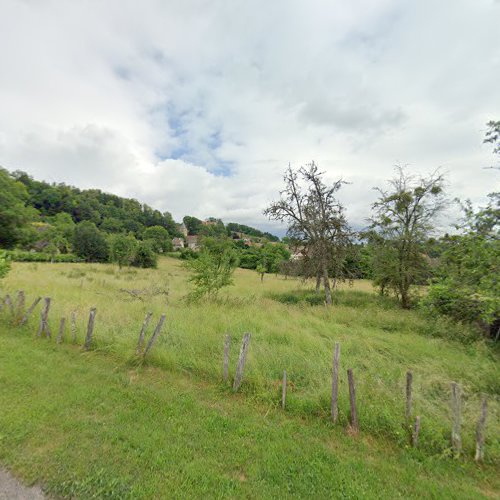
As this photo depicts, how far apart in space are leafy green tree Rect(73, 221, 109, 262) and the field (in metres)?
53.2

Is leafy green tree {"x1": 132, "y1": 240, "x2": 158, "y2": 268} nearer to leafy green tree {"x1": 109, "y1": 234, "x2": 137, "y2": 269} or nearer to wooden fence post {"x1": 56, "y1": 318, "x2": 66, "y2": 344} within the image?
leafy green tree {"x1": 109, "y1": 234, "x2": 137, "y2": 269}

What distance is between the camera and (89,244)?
52.1 meters

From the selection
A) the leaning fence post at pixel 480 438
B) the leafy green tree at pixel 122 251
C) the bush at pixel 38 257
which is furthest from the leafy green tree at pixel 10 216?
the bush at pixel 38 257

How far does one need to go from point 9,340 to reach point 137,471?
6.55m

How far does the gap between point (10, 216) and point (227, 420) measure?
18.2 m

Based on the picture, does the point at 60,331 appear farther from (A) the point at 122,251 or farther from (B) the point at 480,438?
(A) the point at 122,251

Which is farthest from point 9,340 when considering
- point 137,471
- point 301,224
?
point 301,224

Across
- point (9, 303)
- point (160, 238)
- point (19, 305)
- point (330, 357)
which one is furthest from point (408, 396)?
point (160, 238)

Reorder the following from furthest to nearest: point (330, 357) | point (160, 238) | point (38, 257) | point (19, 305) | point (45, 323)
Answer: point (160, 238), point (38, 257), point (19, 305), point (45, 323), point (330, 357)

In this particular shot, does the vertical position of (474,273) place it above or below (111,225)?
below

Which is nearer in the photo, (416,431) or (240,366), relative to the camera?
(416,431)

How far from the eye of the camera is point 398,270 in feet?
49.2

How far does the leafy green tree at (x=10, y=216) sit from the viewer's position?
539 inches

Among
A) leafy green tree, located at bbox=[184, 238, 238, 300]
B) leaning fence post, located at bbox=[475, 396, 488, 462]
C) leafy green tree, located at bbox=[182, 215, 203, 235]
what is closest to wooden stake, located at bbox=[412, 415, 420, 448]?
leaning fence post, located at bbox=[475, 396, 488, 462]
